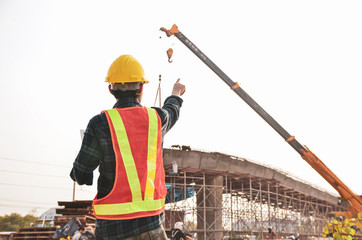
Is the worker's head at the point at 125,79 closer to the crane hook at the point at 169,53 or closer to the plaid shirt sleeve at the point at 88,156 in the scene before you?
the plaid shirt sleeve at the point at 88,156

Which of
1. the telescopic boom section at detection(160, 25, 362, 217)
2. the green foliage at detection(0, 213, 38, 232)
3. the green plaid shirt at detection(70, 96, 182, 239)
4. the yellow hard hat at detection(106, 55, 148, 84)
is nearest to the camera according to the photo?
the green plaid shirt at detection(70, 96, 182, 239)

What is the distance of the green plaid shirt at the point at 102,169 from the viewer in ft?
5.64

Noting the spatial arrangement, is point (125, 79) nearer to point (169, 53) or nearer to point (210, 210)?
point (169, 53)

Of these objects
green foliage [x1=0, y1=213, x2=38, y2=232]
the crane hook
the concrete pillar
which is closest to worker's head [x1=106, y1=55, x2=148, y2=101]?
the crane hook

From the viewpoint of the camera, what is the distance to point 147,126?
1.87 m

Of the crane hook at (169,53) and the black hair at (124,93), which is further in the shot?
the crane hook at (169,53)

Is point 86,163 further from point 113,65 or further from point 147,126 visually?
point 113,65

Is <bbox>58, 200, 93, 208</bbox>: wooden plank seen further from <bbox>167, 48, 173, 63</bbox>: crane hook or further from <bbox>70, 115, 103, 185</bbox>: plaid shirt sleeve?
<bbox>70, 115, 103, 185</bbox>: plaid shirt sleeve

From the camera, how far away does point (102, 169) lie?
1816 mm

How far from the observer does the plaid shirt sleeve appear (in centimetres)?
178

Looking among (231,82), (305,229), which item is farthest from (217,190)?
(305,229)

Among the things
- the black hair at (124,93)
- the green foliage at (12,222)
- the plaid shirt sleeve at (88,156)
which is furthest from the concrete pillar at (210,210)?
the green foliage at (12,222)

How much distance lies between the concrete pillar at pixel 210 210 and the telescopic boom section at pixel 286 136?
8.10 m

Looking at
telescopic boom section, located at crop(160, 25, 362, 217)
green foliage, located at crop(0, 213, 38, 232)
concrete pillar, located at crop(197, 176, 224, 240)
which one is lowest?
green foliage, located at crop(0, 213, 38, 232)
